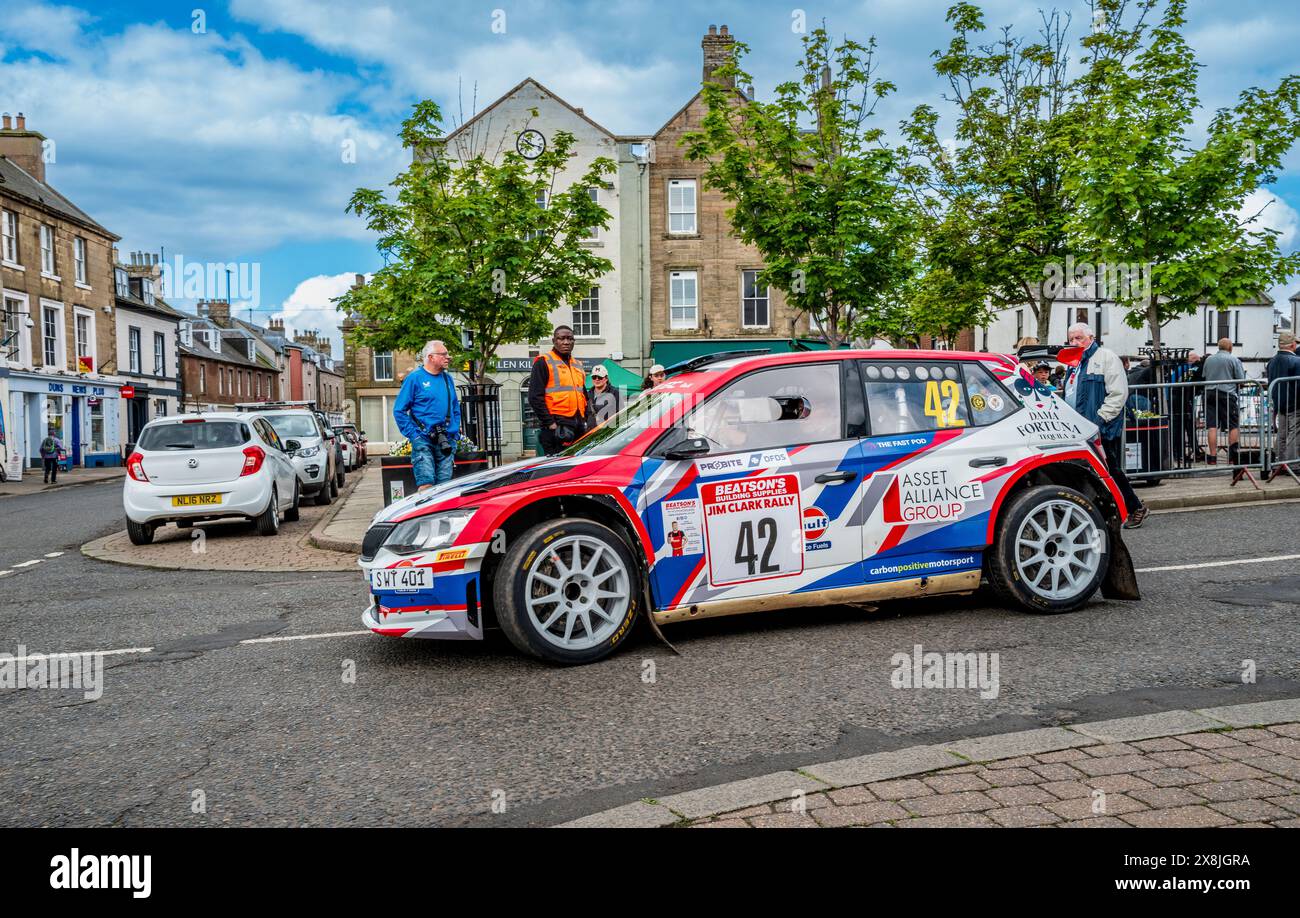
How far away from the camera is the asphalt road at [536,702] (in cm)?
361

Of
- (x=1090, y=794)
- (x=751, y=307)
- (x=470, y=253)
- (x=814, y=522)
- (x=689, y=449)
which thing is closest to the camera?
(x=1090, y=794)

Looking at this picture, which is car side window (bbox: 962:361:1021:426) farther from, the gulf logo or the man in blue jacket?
the man in blue jacket

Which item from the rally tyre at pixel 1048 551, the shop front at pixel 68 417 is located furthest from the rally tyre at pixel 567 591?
the shop front at pixel 68 417

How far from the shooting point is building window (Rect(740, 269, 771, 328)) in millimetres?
37469

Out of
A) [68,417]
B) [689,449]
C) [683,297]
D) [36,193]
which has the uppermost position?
[36,193]

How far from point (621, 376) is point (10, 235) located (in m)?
23.3

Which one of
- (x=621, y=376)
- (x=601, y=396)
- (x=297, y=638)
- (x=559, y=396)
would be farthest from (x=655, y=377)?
(x=621, y=376)

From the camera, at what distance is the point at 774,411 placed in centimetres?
584

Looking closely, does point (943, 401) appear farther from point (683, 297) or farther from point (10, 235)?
point (10, 235)

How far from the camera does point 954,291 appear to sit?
2267 centimetres

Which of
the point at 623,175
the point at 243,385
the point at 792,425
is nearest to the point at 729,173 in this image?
the point at 792,425

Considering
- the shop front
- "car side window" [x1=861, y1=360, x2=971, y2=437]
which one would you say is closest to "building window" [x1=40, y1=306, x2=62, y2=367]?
the shop front

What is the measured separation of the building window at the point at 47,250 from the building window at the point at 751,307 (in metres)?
27.5

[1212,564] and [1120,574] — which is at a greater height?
[1120,574]
